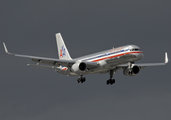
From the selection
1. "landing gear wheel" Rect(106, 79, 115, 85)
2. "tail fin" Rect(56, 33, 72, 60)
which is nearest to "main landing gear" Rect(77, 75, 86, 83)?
"landing gear wheel" Rect(106, 79, 115, 85)

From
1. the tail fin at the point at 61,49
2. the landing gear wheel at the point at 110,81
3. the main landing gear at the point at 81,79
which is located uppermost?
the tail fin at the point at 61,49

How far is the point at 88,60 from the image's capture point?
7994 centimetres

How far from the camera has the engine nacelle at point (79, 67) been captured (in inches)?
2972

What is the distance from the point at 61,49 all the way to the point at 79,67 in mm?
20538

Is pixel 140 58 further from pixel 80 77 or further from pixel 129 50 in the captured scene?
pixel 80 77

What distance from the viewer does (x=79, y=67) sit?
2972 inches

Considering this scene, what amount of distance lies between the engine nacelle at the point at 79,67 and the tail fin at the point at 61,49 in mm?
15571

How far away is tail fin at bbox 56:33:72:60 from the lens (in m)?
92.8

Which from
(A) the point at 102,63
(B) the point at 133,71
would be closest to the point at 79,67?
(A) the point at 102,63

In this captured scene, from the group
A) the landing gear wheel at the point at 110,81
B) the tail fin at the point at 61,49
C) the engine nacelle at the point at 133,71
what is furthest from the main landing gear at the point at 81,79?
the tail fin at the point at 61,49

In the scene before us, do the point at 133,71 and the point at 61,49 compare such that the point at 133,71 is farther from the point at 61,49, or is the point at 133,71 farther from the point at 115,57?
the point at 61,49

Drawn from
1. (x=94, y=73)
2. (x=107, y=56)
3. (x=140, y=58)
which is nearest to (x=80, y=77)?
(x=94, y=73)

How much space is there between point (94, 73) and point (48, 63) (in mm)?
9609

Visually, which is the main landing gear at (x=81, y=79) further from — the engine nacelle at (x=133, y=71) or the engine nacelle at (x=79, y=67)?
the engine nacelle at (x=133, y=71)
